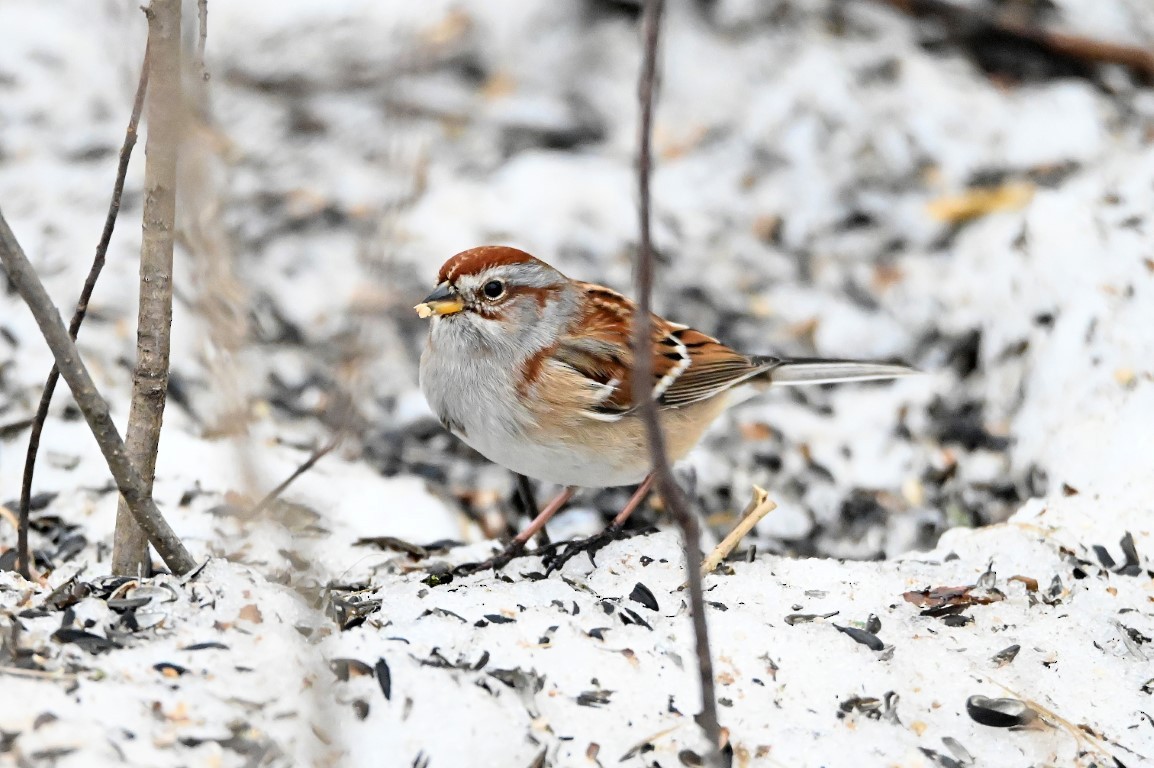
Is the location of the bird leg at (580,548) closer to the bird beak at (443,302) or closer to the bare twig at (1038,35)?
the bird beak at (443,302)

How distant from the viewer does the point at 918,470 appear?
4602 mm

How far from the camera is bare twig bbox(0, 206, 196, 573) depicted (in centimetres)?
232

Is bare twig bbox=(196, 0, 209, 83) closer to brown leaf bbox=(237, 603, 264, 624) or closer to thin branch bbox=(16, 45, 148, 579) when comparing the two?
thin branch bbox=(16, 45, 148, 579)

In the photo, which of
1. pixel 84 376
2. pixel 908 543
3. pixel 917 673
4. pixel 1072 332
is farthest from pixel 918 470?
pixel 84 376

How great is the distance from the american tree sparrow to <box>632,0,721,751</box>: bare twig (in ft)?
4.84

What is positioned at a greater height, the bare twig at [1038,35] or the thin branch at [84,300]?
the bare twig at [1038,35]

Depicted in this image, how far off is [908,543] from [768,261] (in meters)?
1.79

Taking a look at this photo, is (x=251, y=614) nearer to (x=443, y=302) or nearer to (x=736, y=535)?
(x=443, y=302)

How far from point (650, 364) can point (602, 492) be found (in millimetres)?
2889

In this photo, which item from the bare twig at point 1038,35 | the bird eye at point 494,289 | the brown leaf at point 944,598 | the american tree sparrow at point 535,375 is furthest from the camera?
the bare twig at point 1038,35

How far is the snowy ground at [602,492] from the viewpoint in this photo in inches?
98.7

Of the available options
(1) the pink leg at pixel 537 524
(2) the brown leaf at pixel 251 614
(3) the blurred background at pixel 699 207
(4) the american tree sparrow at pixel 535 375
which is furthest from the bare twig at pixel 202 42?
(1) the pink leg at pixel 537 524

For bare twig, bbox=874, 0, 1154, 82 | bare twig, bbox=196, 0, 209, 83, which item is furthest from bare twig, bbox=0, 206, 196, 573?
bare twig, bbox=874, 0, 1154, 82

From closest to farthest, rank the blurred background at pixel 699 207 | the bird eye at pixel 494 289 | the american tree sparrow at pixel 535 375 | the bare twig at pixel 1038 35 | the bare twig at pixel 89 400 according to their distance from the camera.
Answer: the bare twig at pixel 89 400, the american tree sparrow at pixel 535 375, the bird eye at pixel 494 289, the blurred background at pixel 699 207, the bare twig at pixel 1038 35
